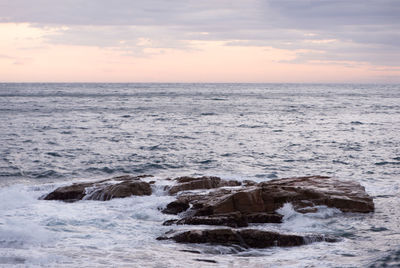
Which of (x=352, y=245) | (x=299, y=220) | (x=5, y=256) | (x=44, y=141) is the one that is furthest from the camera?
(x=44, y=141)

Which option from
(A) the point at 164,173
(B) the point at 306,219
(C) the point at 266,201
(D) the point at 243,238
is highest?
(C) the point at 266,201

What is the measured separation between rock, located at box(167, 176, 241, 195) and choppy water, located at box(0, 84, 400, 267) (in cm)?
61

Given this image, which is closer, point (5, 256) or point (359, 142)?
point (5, 256)

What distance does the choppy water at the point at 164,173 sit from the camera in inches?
387

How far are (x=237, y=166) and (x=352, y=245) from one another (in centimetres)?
1219

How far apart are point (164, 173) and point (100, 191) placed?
19.4ft

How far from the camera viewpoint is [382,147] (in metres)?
28.2

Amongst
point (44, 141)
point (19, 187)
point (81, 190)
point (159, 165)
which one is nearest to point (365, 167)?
point (159, 165)

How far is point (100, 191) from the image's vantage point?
15.4 m

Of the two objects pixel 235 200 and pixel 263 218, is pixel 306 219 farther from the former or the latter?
pixel 235 200

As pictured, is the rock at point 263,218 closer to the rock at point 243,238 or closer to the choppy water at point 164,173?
the choppy water at point 164,173

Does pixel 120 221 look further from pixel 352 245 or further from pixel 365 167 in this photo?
pixel 365 167

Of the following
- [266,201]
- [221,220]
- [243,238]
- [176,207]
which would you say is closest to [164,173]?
[176,207]

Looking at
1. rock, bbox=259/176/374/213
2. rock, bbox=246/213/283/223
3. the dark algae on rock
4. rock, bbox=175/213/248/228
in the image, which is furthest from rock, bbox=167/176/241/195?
rock, bbox=246/213/283/223
